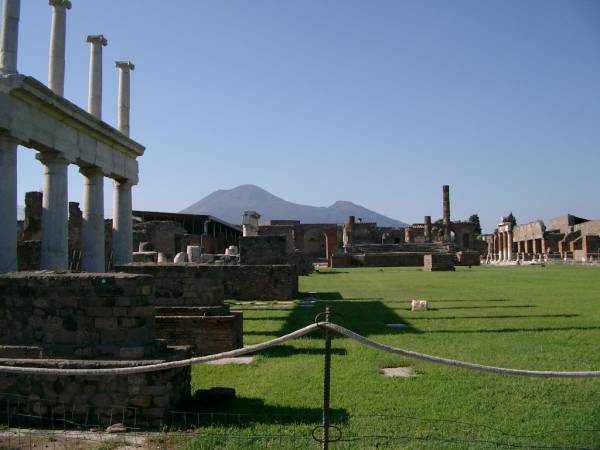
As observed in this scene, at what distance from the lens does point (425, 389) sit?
629 centimetres

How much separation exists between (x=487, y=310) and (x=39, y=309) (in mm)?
11106

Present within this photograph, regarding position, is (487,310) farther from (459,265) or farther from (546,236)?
(546,236)

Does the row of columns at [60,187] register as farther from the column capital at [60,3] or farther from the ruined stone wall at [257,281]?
the ruined stone wall at [257,281]

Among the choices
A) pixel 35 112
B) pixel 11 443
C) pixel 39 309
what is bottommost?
pixel 11 443

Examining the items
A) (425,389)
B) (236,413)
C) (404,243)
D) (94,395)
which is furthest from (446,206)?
(94,395)

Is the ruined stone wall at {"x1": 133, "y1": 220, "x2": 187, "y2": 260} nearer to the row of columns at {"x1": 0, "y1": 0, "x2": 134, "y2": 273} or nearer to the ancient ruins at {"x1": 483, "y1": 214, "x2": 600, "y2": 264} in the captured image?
the row of columns at {"x1": 0, "y1": 0, "x2": 134, "y2": 273}

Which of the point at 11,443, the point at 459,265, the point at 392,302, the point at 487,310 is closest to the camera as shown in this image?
the point at 11,443

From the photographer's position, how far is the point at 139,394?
5.26m

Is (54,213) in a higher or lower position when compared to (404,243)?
lower

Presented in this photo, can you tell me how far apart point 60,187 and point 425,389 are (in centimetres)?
1161

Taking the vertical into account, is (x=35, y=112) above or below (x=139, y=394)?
above

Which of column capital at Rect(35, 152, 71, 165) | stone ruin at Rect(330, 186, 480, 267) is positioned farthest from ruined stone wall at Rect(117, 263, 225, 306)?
stone ruin at Rect(330, 186, 480, 267)

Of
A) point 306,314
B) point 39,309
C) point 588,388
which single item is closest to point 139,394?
point 39,309

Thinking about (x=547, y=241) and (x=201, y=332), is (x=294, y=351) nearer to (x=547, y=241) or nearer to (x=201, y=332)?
(x=201, y=332)
